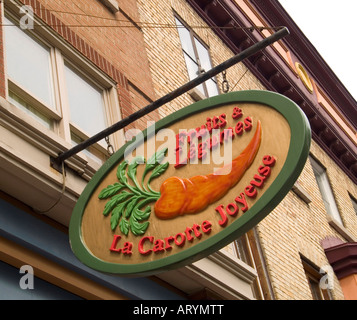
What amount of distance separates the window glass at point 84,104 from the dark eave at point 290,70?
529 centimetres

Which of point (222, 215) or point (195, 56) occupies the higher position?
point (195, 56)

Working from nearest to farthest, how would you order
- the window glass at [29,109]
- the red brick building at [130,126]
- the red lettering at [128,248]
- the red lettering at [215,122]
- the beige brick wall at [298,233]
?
the red lettering at [128,248] → the red lettering at [215,122] → the red brick building at [130,126] → the window glass at [29,109] → the beige brick wall at [298,233]

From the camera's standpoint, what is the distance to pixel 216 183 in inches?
197

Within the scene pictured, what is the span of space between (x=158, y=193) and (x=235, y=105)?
0.94 m

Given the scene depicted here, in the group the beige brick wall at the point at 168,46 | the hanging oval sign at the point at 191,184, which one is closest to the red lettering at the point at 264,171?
the hanging oval sign at the point at 191,184

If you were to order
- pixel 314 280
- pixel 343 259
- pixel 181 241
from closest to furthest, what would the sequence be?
pixel 181 241 < pixel 314 280 < pixel 343 259

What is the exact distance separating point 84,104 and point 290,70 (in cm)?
859

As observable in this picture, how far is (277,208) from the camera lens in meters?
11.0

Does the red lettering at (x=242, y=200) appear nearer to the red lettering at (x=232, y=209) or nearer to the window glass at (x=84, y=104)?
the red lettering at (x=232, y=209)

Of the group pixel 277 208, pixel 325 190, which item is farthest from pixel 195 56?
pixel 325 190

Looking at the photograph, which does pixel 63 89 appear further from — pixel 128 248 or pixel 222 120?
pixel 128 248

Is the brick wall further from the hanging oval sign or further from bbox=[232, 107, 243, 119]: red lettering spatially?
bbox=[232, 107, 243, 119]: red lettering

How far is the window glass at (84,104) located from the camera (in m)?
7.31
